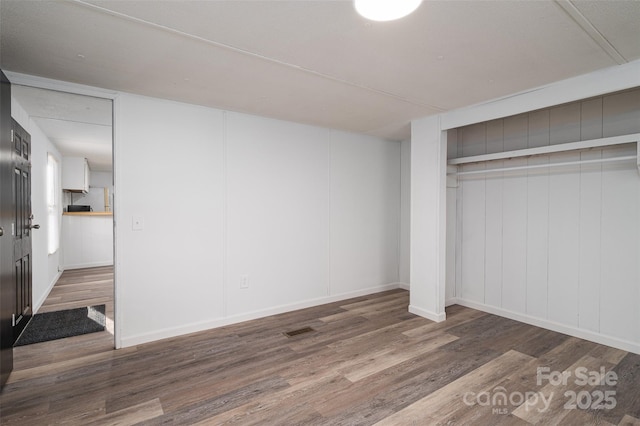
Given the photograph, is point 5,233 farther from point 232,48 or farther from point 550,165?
point 550,165

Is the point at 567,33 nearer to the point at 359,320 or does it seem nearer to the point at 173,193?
the point at 359,320

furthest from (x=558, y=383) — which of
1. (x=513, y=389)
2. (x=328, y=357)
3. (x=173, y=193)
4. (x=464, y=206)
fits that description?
(x=173, y=193)

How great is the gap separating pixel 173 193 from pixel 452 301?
11.8ft

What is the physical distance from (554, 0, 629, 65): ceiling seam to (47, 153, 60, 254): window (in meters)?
5.70

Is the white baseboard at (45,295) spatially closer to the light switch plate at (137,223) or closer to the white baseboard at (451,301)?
the light switch plate at (137,223)

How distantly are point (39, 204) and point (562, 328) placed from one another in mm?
6092

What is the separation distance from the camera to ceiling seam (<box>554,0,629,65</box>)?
1.66 metres

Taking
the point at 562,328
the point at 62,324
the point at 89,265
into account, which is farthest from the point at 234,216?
the point at 89,265

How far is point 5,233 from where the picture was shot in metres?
2.29

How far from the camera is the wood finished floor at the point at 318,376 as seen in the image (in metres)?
1.97

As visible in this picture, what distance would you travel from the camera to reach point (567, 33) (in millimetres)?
1908

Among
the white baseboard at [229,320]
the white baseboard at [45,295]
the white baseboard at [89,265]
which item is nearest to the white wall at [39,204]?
the white baseboard at [45,295]

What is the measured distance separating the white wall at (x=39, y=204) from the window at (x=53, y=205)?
20 centimetres

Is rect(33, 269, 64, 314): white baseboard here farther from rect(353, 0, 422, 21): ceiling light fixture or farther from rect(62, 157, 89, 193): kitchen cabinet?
rect(353, 0, 422, 21): ceiling light fixture
